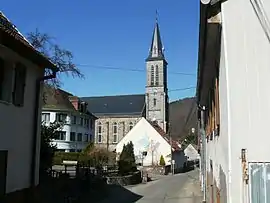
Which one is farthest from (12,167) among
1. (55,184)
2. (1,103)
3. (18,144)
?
(55,184)

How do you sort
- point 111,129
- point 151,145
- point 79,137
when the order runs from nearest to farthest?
point 151,145 < point 79,137 < point 111,129

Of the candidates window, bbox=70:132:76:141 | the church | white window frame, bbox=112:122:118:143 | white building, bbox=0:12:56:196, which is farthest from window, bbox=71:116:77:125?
white building, bbox=0:12:56:196

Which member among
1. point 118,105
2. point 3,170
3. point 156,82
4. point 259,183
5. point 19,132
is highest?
point 156,82

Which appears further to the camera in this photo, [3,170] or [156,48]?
[156,48]

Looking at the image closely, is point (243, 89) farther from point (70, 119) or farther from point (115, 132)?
point (115, 132)

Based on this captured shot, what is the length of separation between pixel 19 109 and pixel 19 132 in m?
0.72

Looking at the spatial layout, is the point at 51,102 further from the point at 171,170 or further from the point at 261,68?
the point at 261,68

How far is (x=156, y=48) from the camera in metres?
103

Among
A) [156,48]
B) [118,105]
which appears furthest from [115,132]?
[156,48]

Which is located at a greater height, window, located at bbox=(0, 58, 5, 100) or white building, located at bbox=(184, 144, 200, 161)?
window, located at bbox=(0, 58, 5, 100)

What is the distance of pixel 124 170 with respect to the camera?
3953cm

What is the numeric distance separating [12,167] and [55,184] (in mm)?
7586

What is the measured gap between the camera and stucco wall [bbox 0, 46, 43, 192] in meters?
11.7

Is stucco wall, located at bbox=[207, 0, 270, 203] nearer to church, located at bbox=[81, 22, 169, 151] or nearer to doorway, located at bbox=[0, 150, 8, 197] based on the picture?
doorway, located at bbox=[0, 150, 8, 197]
